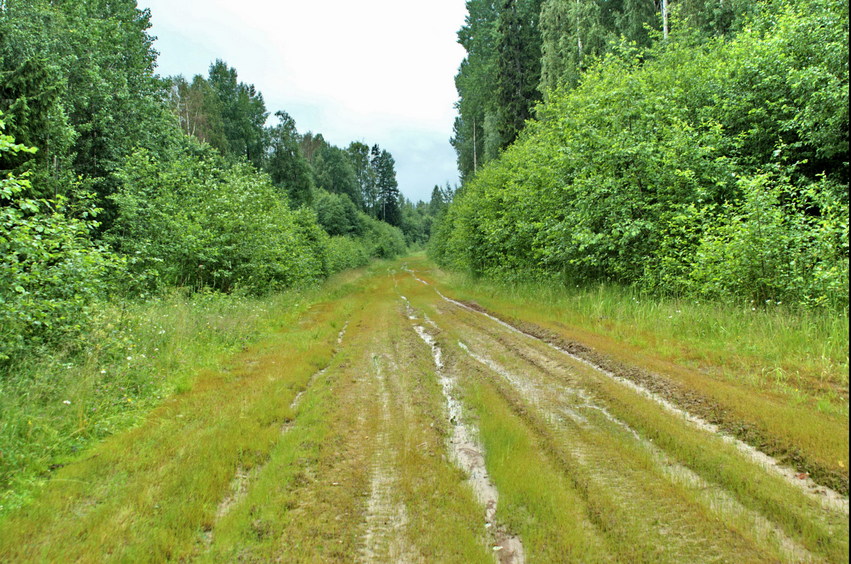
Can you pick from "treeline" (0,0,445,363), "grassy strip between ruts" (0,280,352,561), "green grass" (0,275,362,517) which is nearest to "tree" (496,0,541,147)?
"treeline" (0,0,445,363)

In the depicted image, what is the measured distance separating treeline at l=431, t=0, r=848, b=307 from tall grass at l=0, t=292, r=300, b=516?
9462 mm

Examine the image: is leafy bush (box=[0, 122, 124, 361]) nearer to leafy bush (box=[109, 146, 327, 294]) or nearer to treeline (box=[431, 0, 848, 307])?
leafy bush (box=[109, 146, 327, 294])

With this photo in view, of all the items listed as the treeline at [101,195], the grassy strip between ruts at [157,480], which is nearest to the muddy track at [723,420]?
the grassy strip between ruts at [157,480]

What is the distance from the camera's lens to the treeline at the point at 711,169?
23.4 feet

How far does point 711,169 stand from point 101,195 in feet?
74.2

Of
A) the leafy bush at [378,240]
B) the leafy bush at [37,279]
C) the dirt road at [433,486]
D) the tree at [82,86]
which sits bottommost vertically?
the dirt road at [433,486]

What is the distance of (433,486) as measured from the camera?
3.58 metres

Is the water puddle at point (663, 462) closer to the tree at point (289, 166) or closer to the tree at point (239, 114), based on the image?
the tree at point (289, 166)

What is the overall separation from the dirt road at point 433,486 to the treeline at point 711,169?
12.4 ft

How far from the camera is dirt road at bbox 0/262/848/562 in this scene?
9.10ft

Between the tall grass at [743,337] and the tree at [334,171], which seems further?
the tree at [334,171]

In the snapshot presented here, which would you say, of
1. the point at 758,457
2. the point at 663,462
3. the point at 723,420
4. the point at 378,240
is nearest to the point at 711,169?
the point at 723,420

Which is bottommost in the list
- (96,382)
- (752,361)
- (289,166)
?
(752,361)

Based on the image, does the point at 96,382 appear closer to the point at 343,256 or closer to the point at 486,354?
the point at 486,354
